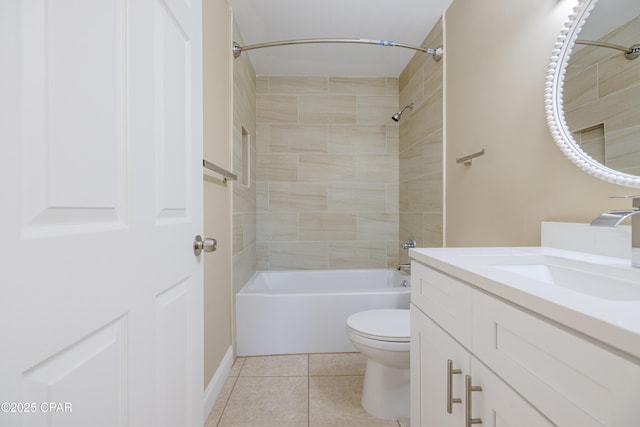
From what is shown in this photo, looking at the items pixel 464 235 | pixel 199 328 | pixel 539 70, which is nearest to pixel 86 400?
pixel 199 328

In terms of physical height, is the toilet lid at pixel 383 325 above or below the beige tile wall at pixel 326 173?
below

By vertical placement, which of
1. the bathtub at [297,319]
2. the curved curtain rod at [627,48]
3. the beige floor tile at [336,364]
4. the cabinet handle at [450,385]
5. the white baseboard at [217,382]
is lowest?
the beige floor tile at [336,364]

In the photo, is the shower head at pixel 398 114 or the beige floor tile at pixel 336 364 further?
the shower head at pixel 398 114

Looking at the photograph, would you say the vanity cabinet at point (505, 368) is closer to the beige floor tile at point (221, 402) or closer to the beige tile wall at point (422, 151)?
the beige floor tile at point (221, 402)

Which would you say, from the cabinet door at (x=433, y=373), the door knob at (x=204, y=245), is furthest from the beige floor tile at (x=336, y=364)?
the door knob at (x=204, y=245)

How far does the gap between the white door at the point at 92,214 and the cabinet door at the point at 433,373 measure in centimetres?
74

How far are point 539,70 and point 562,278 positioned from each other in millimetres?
829

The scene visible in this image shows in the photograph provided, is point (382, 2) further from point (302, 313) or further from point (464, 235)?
point (302, 313)

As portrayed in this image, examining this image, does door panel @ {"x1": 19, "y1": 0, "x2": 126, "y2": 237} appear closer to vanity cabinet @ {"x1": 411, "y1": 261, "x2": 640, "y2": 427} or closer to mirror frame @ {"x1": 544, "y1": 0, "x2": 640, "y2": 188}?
vanity cabinet @ {"x1": 411, "y1": 261, "x2": 640, "y2": 427}

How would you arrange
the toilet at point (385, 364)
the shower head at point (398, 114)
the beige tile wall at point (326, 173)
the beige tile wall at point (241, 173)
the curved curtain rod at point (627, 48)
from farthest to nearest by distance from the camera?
the beige tile wall at point (326, 173) → the shower head at point (398, 114) → the beige tile wall at point (241, 173) → the toilet at point (385, 364) → the curved curtain rod at point (627, 48)

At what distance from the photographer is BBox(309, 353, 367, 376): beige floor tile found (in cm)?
196

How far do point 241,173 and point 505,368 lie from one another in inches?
82.3

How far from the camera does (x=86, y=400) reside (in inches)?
20.0

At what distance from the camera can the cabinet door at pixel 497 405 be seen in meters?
0.56
